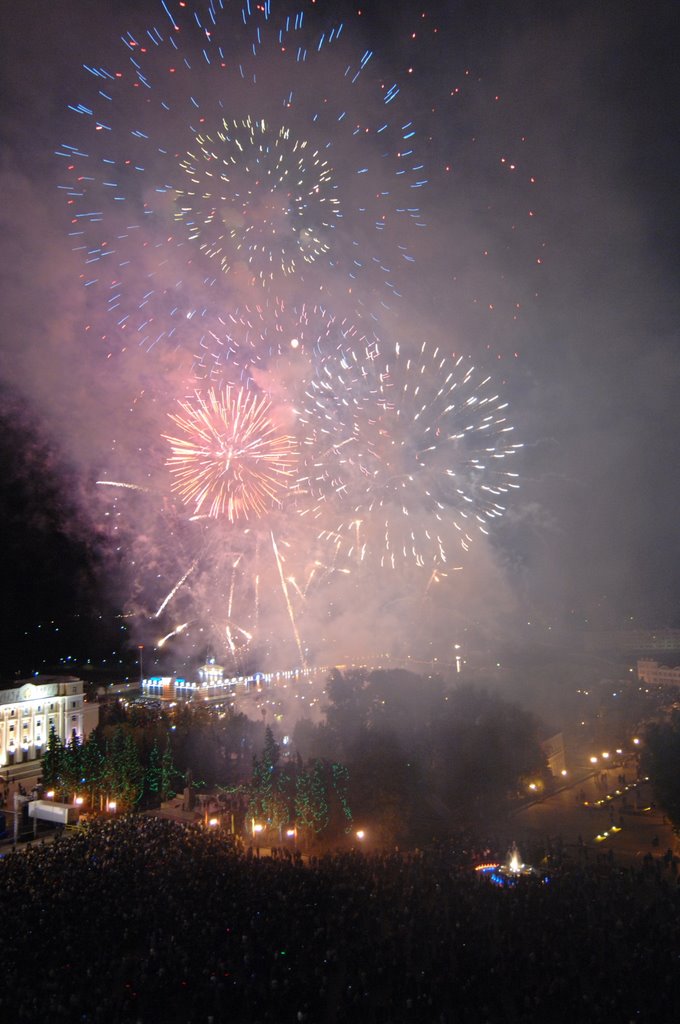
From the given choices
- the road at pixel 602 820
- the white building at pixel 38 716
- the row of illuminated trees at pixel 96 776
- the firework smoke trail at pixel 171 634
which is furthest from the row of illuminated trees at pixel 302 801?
the firework smoke trail at pixel 171 634

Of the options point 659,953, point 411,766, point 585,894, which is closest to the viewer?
point 659,953

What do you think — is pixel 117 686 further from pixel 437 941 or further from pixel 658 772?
pixel 437 941

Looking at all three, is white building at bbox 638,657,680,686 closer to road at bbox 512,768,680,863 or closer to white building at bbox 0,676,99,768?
road at bbox 512,768,680,863

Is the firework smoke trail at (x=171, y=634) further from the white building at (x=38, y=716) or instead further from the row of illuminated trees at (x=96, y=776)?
the row of illuminated trees at (x=96, y=776)

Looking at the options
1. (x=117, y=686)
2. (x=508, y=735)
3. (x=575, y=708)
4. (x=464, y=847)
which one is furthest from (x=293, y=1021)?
(x=117, y=686)

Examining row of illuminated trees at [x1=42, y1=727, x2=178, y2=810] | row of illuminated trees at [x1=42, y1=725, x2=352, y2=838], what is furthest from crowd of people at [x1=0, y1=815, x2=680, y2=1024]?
row of illuminated trees at [x1=42, y1=727, x2=178, y2=810]

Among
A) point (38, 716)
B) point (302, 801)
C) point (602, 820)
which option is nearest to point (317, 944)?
point (302, 801)
